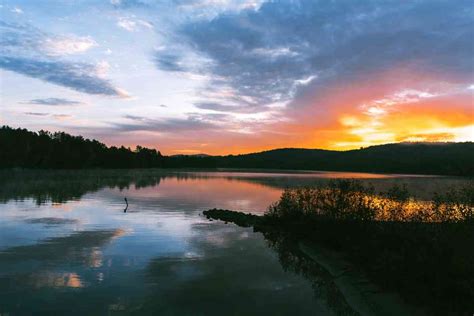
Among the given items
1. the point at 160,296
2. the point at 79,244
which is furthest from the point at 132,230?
the point at 160,296

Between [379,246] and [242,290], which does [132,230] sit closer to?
[242,290]

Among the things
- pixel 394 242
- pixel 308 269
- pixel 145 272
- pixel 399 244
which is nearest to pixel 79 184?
pixel 145 272

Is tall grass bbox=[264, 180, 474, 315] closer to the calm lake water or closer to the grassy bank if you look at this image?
the grassy bank

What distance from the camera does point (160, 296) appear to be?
15.1 metres

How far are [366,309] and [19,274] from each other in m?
14.8

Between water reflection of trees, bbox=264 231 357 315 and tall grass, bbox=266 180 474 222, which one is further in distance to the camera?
tall grass, bbox=266 180 474 222

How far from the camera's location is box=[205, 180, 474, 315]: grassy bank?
13.0 meters

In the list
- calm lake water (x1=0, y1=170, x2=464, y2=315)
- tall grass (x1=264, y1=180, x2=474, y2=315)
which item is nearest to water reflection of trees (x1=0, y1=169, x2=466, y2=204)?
calm lake water (x1=0, y1=170, x2=464, y2=315)

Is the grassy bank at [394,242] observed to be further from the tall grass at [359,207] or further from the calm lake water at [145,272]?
the calm lake water at [145,272]

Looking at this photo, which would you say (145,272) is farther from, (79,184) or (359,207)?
(79,184)

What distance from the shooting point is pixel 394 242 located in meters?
18.2

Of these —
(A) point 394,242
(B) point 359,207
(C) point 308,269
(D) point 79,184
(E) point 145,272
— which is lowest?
(C) point 308,269

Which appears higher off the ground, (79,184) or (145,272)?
(79,184)

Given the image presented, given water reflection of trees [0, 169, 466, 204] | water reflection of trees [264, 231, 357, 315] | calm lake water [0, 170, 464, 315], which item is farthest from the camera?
water reflection of trees [0, 169, 466, 204]
